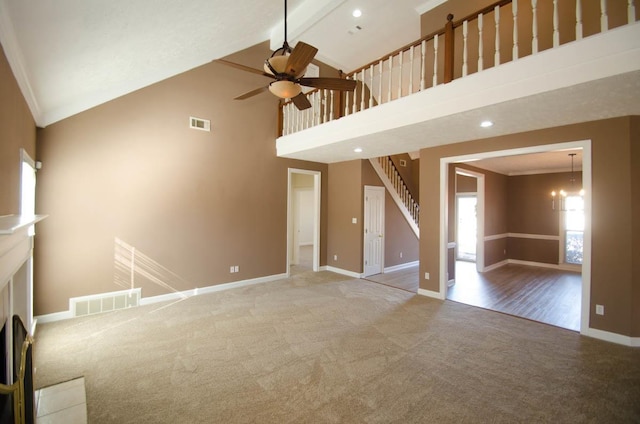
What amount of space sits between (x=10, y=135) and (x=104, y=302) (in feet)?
8.92

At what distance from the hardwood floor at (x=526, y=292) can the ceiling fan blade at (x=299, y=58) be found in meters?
4.41

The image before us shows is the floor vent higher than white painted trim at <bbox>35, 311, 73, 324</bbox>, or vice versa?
the floor vent

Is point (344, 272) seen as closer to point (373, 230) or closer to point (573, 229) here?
point (373, 230)

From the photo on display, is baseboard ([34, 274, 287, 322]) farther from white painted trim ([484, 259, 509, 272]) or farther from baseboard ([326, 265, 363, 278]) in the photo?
white painted trim ([484, 259, 509, 272])

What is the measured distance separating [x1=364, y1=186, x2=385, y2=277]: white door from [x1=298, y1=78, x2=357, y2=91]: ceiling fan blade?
11.9 ft

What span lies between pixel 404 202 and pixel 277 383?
598 centimetres

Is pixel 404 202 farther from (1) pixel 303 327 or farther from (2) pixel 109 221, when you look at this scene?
(2) pixel 109 221

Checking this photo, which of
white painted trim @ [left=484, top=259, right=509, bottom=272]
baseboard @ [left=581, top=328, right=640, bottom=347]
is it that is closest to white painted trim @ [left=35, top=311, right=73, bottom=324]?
baseboard @ [left=581, top=328, right=640, bottom=347]

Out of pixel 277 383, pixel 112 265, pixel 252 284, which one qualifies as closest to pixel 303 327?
pixel 277 383

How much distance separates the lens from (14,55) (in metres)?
2.04

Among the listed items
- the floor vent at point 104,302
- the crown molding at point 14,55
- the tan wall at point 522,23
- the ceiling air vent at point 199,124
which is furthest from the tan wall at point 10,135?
the tan wall at point 522,23

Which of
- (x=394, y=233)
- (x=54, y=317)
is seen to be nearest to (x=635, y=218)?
(x=394, y=233)

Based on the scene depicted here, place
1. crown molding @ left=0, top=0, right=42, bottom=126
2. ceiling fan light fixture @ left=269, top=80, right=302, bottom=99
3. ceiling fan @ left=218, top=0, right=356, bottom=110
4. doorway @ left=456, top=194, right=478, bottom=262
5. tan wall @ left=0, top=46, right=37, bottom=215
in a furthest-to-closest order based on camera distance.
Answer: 1. doorway @ left=456, top=194, right=478, bottom=262
2. ceiling fan light fixture @ left=269, top=80, right=302, bottom=99
3. ceiling fan @ left=218, top=0, right=356, bottom=110
4. tan wall @ left=0, top=46, right=37, bottom=215
5. crown molding @ left=0, top=0, right=42, bottom=126

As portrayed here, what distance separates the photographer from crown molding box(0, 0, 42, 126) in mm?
1656
